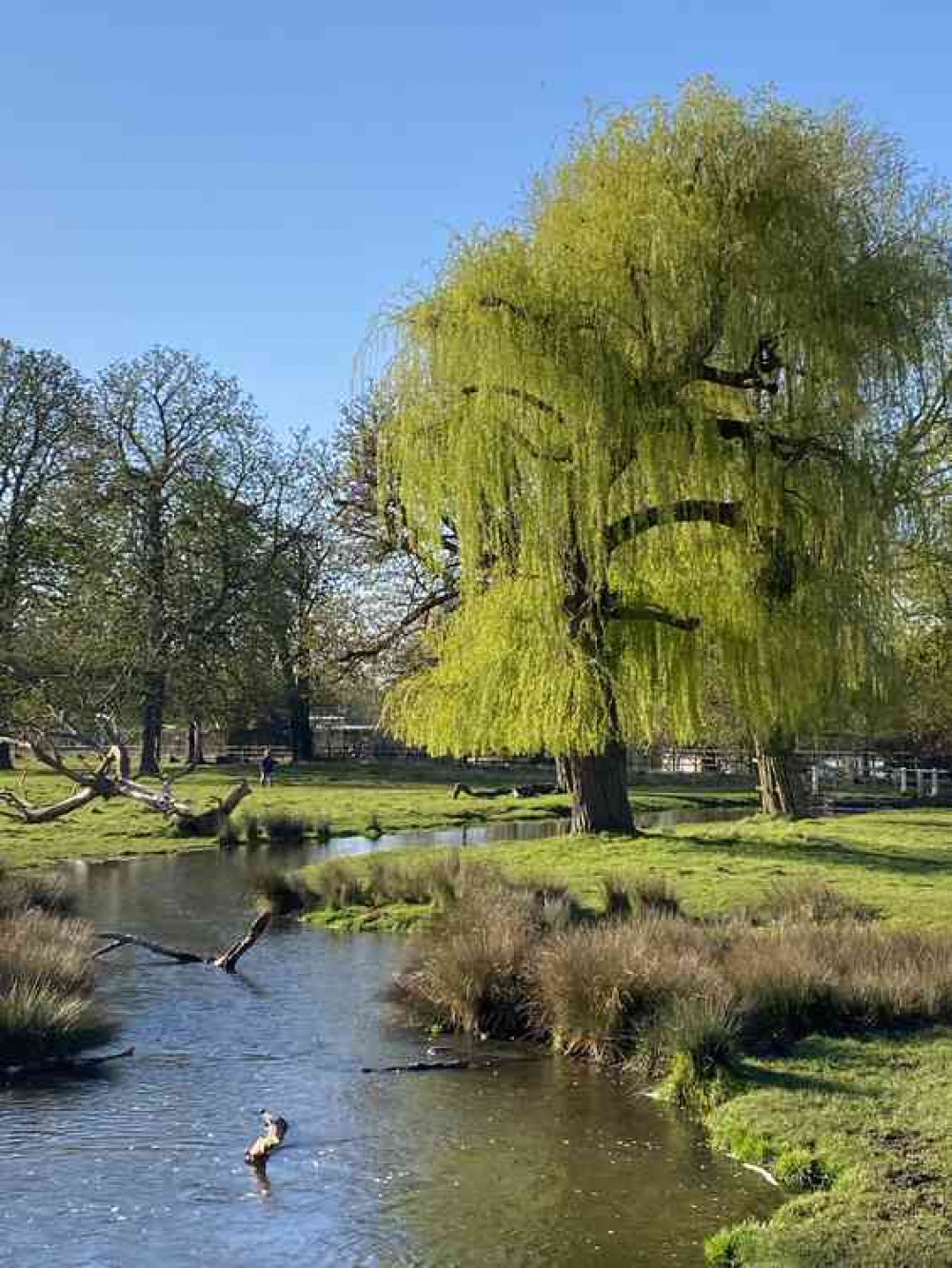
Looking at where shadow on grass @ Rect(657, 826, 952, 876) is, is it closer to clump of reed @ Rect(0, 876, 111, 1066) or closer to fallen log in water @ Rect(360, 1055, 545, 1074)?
fallen log in water @ Rect(360, 1055, 545, 1074)

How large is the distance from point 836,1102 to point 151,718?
163ft

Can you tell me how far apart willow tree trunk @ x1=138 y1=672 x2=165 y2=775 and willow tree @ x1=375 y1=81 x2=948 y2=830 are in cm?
3244

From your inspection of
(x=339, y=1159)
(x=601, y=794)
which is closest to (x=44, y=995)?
(x=339, y=1159)

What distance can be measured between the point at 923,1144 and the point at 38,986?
28.8 ft

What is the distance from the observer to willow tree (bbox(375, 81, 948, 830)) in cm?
2412

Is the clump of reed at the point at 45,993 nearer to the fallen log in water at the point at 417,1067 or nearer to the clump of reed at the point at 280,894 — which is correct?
the fallen log in water at the point at 417,1067

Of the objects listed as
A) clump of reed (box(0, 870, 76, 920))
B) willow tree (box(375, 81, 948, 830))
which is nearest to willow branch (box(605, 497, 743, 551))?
willow tree (box(375, 81, 948, 830))

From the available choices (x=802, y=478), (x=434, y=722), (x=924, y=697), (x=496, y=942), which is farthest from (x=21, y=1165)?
(x=924, y=697)

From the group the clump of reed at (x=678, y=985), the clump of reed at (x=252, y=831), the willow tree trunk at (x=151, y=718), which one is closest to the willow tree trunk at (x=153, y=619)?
the willow tree trunk at (x=151, y=718)

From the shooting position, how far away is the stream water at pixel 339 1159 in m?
9.07

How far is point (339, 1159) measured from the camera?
10.7 m

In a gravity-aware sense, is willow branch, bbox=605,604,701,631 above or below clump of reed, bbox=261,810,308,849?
above

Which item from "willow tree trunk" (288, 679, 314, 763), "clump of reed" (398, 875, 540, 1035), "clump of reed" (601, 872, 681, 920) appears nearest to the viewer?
"clump of reed" (398, 875, 540, 1035)

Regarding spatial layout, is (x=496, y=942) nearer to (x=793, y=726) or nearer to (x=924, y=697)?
(x=793, y=726)
